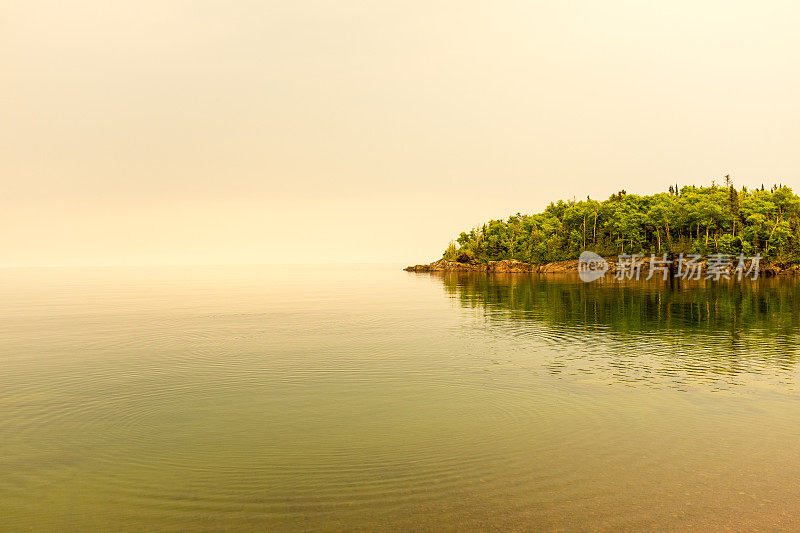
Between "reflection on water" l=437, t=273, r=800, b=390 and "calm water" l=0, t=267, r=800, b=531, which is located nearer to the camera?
"calm water" l=0, t=267, r=800, b=531

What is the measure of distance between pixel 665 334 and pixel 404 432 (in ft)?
106

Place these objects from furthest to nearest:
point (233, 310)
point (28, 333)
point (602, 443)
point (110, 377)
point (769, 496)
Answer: point (233, 310), point (28, 333), point (110, 377), point (602, 443), point (769, 496)

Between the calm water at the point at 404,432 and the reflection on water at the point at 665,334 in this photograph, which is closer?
the calm water at the point at 404,432

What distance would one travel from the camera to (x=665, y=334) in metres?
43.7

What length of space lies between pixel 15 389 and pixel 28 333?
87.6ft

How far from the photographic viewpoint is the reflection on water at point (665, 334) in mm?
29797

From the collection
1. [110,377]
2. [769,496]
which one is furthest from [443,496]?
[110,377]

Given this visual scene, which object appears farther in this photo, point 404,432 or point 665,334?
point 665,334

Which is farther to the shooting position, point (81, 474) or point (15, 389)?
point (15, 389)

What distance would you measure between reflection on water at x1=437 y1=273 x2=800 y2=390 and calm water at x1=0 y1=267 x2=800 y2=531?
1.07ft

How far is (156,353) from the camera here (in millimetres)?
38031

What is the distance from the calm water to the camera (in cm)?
1366

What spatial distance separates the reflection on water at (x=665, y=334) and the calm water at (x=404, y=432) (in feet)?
1.07

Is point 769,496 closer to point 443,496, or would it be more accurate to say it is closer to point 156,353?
point 443,496
